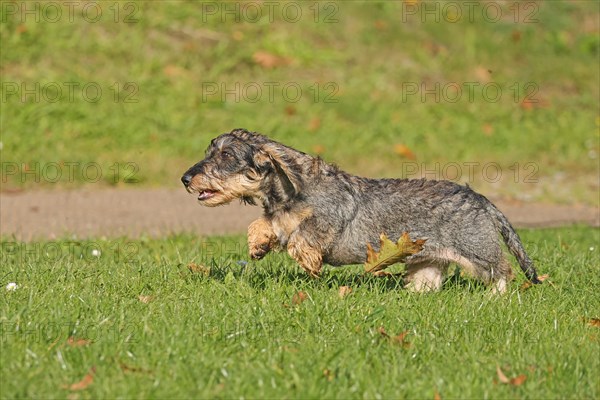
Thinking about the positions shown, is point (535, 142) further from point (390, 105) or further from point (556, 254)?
point (556, 254)

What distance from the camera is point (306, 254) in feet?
23.0

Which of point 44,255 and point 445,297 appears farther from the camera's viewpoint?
point 44,255

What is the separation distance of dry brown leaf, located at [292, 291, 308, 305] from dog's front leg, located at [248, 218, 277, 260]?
0.50m

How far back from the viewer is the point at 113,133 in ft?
45.8

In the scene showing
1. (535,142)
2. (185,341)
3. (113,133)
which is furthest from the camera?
(535,142)

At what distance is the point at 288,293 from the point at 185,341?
1.31 meters

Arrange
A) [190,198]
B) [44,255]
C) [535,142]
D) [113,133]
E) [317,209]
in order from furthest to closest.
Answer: [535,142]
[113,133]
[190,198]
[44,255]
[317,209]

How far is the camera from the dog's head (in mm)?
6961

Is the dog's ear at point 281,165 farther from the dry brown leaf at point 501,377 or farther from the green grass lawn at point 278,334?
the dry brown leaf at point 501,377

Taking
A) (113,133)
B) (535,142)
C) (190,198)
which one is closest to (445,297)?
(190,198)

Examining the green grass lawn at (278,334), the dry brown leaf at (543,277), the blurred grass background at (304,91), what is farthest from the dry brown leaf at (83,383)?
the blurred grass background at (304,91)

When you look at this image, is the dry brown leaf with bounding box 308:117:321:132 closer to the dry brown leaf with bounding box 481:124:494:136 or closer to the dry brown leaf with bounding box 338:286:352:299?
the dry brown leaf with bounding box 481:124:494:136

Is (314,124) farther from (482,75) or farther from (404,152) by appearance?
(482,75)

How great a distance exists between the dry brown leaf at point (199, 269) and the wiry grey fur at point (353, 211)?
557mm
